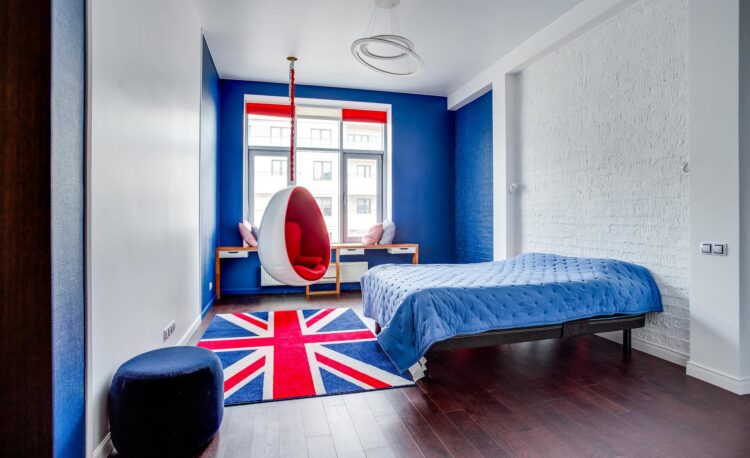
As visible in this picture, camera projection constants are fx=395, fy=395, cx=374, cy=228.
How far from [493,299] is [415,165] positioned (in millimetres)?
3880

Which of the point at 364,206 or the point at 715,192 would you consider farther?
the point at 364,206

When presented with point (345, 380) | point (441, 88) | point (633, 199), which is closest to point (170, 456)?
point (345, 380)

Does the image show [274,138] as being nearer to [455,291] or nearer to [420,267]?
[420,267]

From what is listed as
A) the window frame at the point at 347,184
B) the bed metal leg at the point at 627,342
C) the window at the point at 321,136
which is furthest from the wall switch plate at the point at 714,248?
the window at the point at 321,136

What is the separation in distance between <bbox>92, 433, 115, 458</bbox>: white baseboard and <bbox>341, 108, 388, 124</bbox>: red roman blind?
512cm

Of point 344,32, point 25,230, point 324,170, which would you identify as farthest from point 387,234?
point 25,230

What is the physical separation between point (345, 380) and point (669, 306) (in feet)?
8.16

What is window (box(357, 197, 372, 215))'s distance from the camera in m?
6.29

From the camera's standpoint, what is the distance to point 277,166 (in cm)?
597

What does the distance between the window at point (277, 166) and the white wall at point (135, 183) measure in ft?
7.77

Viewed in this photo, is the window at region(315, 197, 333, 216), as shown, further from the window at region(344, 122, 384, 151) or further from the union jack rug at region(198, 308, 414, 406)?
the union jack rug at region(198, 308, 414, 406)

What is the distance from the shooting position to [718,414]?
2.16 m

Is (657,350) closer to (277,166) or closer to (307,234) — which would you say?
(307,234)

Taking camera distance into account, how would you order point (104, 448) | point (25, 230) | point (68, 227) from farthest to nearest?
point (104, 448)
point (68, 227)
point (25, 230)
